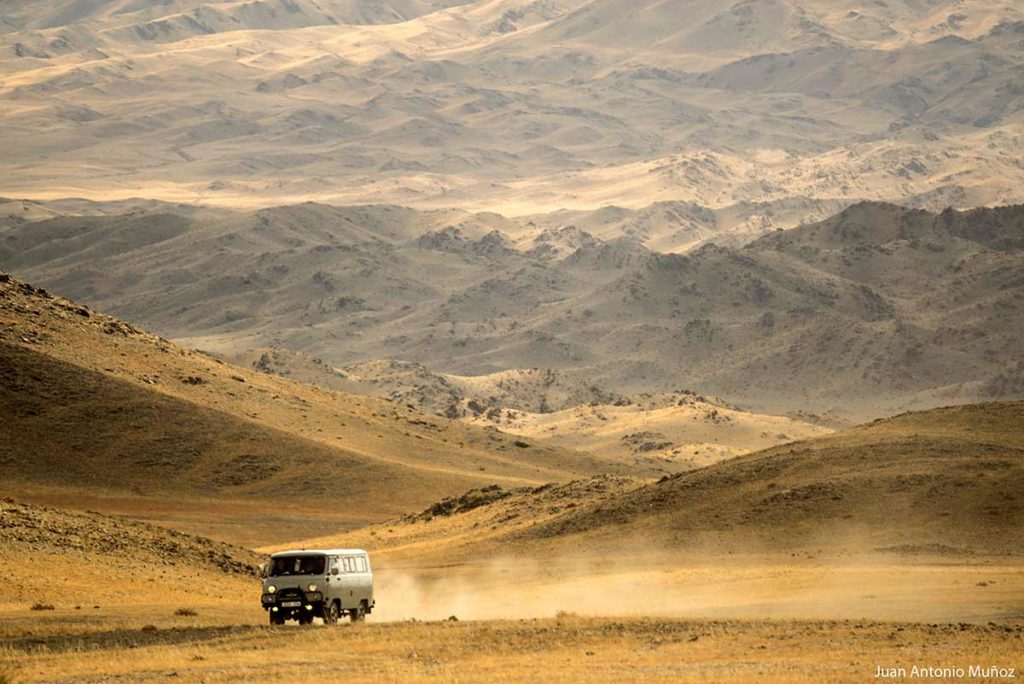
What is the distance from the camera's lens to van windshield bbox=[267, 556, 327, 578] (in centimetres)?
3950

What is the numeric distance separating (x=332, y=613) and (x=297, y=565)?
4.51 ft

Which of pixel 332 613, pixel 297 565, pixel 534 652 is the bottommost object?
pixel 534 652

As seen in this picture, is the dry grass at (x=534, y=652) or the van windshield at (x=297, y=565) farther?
the van windshield at (x=297, y=565)

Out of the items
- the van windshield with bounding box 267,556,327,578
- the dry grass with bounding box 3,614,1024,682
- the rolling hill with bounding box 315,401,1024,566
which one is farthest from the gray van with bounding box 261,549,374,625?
the rolling hill with bounding box 315,401,1024,566

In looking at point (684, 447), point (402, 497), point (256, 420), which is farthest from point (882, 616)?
point (684, 447)

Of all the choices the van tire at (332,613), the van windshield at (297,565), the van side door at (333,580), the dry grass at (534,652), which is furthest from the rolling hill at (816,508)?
the van windshield at (297,565)

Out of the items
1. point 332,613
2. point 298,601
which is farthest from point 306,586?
point 332,613

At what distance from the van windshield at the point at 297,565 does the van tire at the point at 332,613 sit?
33.7 inches

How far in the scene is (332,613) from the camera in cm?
3991

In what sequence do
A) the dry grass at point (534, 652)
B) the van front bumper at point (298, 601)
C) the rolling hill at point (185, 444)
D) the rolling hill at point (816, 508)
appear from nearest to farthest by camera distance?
the dry grass at point (534, 652) → the van front bumper at point (298, 601) → the rolling hill at point (816, 508) → the rolling hill at point (185, 444)

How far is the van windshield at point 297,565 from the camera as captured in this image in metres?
39.5

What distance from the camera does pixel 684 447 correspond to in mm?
141375

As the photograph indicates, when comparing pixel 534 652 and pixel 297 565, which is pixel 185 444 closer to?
pixel 297 565

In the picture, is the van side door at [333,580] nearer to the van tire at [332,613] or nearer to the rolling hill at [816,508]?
the van tire at [332,613]
